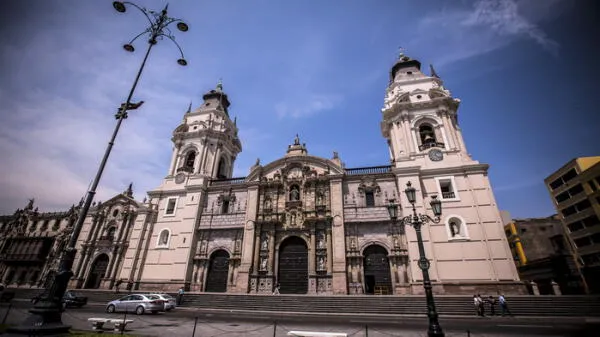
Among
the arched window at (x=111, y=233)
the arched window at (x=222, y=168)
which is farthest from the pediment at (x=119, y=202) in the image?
the arched window at (x=222, y=168)

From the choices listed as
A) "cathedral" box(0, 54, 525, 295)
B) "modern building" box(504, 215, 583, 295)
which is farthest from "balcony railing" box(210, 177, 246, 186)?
"modern building" box(504, 215, 583, 295)

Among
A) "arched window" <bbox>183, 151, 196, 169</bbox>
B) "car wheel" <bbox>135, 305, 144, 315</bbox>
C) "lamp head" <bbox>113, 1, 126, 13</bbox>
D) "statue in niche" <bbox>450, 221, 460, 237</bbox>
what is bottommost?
"car wheel" <bbox>135, 305, 144, 315</bbox>

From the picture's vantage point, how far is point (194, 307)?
19297 mm

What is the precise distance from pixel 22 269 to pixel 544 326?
5934 cm

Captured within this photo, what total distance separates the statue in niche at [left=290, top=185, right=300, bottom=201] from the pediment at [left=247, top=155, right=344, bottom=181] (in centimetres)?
102

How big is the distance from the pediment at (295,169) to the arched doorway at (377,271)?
7.89m

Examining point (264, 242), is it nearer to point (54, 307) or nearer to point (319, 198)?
point (319, 198)

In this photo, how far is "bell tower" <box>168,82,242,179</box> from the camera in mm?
30562

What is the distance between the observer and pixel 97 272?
28.4m

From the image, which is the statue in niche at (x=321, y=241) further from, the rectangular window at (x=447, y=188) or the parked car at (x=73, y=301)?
the parked car at (x=73, y=301)

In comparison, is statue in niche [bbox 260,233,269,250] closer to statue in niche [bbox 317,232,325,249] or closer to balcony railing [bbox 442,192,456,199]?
statue in niche [bbox 317,232,325,249]

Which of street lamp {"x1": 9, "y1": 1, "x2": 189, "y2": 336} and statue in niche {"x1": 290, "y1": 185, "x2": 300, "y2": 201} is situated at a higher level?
statue in niche {"x1": 290, "y1": 185, "x2": 300, "y2": 201}

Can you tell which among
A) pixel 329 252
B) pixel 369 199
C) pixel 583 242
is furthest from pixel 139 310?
pixel 583 242

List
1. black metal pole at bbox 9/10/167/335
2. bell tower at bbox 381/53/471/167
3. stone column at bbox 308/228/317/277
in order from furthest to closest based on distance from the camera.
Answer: bell tower at bbox 381/53/471/167
stone column at bbox 308/228/317/277
black metal pole at bbox 9/10/167/335
